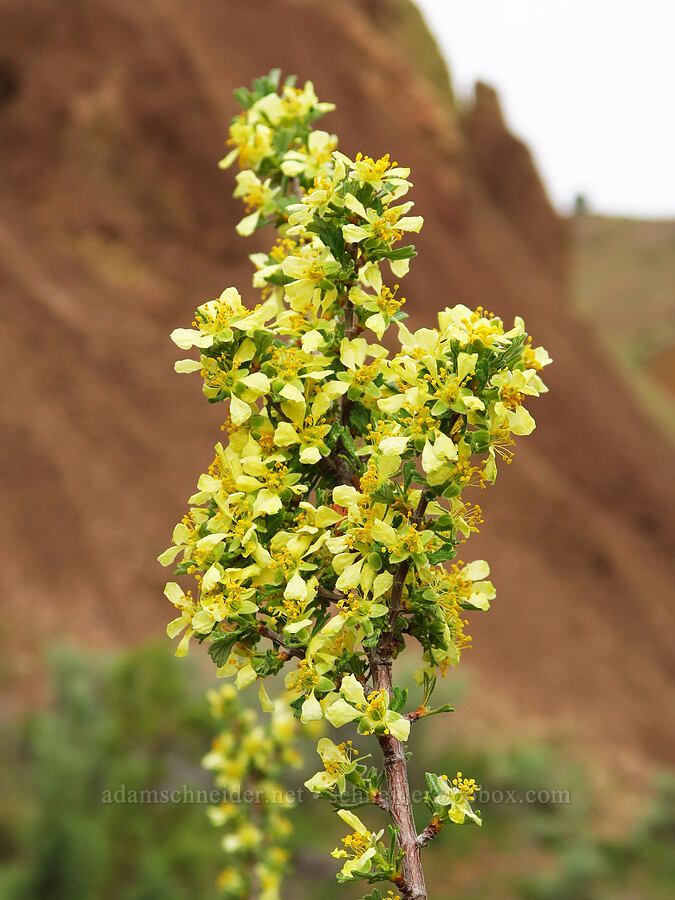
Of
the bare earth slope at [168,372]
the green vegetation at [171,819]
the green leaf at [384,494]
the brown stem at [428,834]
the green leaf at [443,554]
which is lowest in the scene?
the brown stem at [428,834]

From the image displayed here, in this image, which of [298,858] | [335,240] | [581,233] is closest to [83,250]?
[298,858]

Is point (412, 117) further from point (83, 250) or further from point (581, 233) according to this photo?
point (581, 233)

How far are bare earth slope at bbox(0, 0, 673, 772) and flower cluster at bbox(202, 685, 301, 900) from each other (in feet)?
22.8

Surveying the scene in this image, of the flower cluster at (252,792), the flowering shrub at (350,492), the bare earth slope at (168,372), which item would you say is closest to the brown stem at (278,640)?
the flowering shrub at (350,492)

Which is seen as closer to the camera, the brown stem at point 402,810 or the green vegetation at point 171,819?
the brown stem at point 402,810

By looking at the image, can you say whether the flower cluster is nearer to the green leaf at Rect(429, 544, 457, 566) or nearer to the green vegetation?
the green leaf at Rect(429, 544, 457, 566)

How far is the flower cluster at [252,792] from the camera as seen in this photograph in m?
3.21

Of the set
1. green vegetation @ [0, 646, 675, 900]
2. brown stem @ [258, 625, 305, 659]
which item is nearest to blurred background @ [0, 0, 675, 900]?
green vegetation @ [0, 646, 675, 900]

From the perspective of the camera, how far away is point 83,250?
13164 millimetres

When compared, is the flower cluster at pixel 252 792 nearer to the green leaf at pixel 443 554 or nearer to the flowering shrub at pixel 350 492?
the flowering shrub at pixel 350 492

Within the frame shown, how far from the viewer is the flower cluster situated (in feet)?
10.5

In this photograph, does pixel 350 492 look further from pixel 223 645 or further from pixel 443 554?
pixel 223 645

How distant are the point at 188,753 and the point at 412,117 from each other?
1386 cm

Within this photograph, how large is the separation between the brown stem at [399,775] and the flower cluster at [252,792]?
74.4 inches
